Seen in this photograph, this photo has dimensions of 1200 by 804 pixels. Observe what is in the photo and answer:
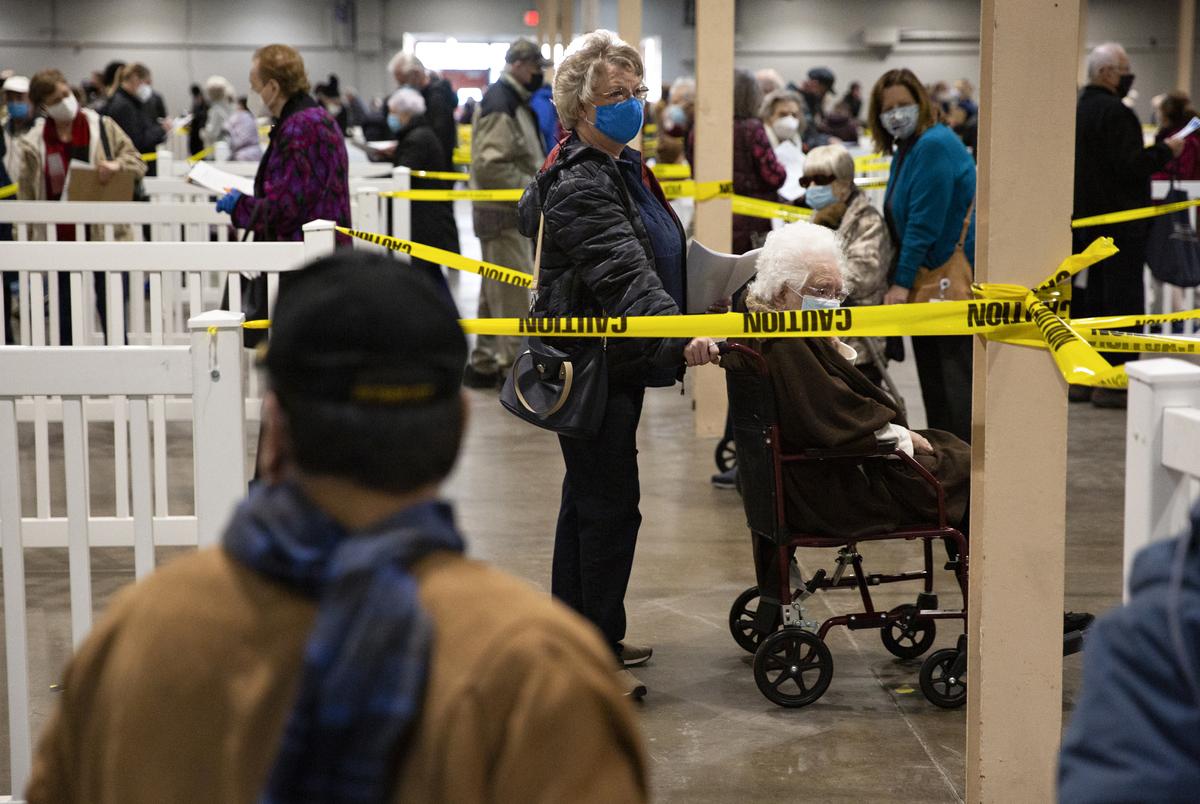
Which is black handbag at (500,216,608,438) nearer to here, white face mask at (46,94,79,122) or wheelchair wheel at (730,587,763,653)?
wheelchair wheel at (730,587,763,653)

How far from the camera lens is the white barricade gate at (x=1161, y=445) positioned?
2.15 m

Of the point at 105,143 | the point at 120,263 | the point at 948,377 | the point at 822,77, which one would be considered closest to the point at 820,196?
the point at 948,377

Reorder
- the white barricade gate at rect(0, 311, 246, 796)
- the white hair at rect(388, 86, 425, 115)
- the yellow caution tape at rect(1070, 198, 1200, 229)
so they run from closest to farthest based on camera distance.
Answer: the white barricade gate at rect(0, 311, 246, 796) < the yellow caution tape at rect(1070, 198, 1200, 229) < the white hair at rect(388, 86, 425, 115)

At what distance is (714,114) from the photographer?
7805 millimetres

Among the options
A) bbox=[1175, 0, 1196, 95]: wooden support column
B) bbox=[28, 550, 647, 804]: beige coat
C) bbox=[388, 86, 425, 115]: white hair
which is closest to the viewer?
bbox=[28, 550, 647, 804]: beige coat

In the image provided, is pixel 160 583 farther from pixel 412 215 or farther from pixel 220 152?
pixel 220 152

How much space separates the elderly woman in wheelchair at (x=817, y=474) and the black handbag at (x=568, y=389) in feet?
1.42

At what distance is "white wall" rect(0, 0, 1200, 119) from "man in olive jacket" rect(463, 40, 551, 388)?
1011 inches

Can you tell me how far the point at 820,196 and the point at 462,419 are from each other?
4.67 meters

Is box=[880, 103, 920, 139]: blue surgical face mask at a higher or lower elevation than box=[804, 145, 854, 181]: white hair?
higher

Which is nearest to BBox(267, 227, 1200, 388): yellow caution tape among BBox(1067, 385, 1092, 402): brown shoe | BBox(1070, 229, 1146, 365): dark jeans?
BBox(1070, 229, 1146, 365): dark jeans

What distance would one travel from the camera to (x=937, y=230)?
591cm

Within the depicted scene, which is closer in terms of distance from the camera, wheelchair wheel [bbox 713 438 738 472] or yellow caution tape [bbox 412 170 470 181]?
wheelchair wheel [bbox 713 438 738 472]

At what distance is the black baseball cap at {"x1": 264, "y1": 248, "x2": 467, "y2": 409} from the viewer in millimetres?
1287
